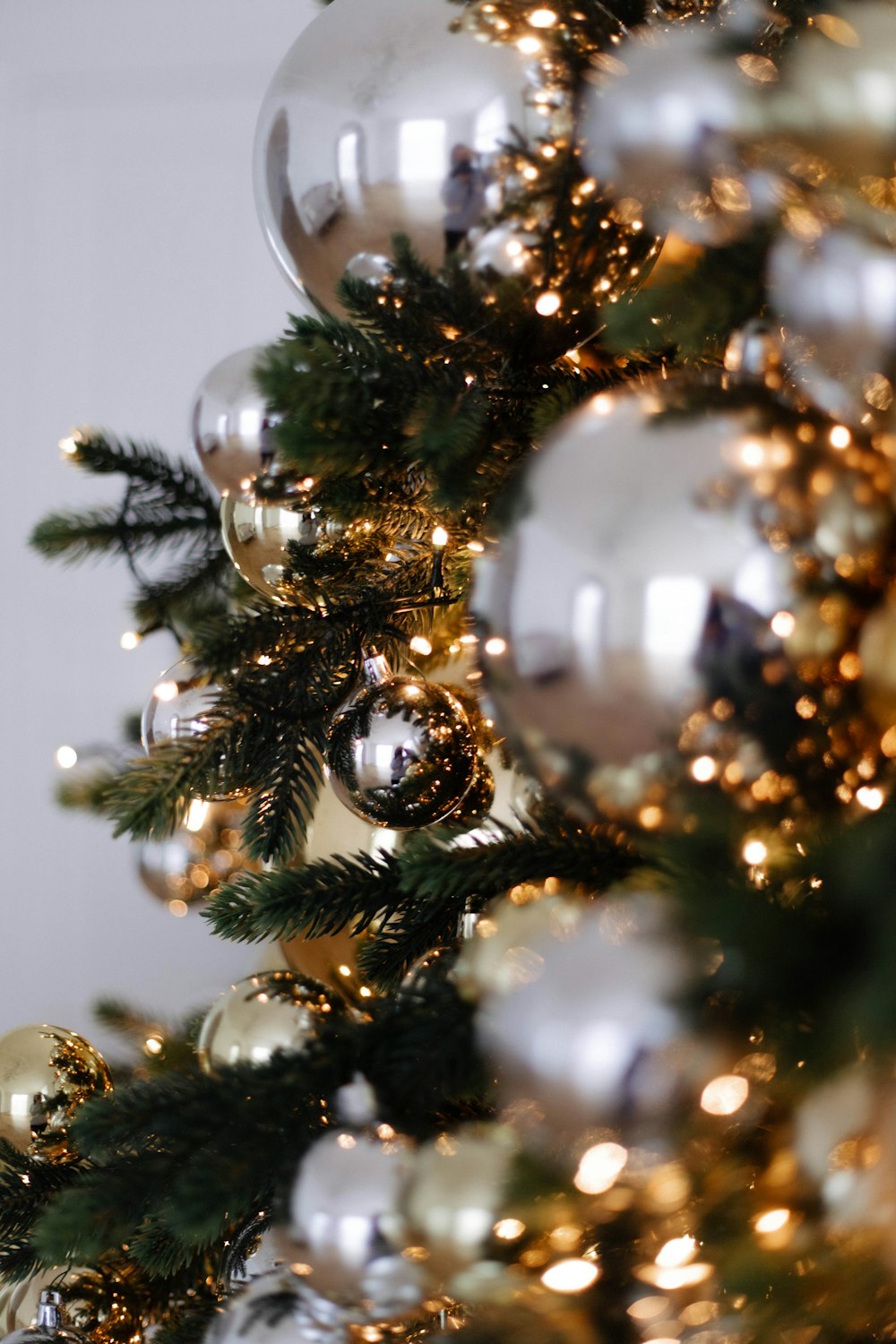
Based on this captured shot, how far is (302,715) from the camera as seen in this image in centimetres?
49

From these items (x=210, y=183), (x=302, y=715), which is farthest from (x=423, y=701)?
(x=210, y=183)

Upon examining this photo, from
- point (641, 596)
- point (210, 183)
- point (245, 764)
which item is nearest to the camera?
point (641, 596)

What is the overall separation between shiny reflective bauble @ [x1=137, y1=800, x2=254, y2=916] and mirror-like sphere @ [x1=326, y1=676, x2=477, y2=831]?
0.25m

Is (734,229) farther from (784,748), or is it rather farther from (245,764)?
(245,764)

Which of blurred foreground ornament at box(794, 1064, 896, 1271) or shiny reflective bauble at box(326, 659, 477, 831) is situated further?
shiny reflective bauble at box(326, 659, 477, 831)

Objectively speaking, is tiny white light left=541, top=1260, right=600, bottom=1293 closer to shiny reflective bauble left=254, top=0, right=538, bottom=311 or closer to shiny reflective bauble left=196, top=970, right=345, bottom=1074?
shiny reflective bauble left=196, top=970, right=345, bottom=1074

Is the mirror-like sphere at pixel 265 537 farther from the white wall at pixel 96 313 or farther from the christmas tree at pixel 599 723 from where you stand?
the white wall at pixel 96 313

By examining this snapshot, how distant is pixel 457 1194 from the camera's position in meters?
0.26

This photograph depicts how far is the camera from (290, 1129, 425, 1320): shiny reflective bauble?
10.7 inches

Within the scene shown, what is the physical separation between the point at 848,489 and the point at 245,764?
11.1 inches

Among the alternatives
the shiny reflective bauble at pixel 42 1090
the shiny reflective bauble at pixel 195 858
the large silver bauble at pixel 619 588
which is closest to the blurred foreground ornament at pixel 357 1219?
the large silver bauble at pixel 619 588

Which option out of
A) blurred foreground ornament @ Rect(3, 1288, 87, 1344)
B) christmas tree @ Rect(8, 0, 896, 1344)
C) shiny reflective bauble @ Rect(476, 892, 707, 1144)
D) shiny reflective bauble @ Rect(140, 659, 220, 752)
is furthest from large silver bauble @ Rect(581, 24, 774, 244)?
blurred foreground ornament @ Rect(3, 1288, 87, 1344)

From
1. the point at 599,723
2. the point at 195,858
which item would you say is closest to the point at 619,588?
the point at 599,723

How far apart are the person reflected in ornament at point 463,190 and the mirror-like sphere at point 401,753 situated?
195 mm
